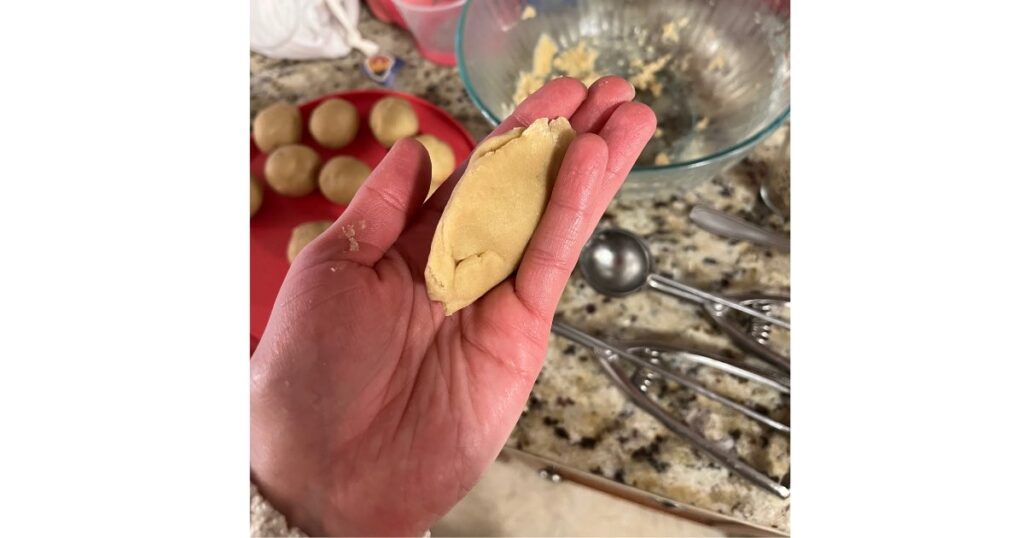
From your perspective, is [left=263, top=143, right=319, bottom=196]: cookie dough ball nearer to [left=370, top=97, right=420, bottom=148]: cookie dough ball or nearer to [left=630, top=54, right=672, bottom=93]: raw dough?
[left=370, top=97, right=420, bottom=148]: cookie dough ball

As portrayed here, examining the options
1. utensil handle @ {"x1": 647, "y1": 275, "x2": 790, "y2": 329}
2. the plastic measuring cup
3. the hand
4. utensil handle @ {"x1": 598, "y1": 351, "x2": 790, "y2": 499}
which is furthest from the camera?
the plastic measuring cup

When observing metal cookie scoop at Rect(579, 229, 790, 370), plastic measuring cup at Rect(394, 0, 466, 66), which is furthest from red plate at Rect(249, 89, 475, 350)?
metal cookie scoop at Rect(579, 229, 790, 370)

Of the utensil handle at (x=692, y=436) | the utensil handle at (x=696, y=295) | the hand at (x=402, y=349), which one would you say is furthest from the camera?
the utensil handle at (x=696, y=295)

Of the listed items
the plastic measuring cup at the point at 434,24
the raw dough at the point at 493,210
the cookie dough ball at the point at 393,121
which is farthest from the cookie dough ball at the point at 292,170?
the raw dough at the point at 493,210

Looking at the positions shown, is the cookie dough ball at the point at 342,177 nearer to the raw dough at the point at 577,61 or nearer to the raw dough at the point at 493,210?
the raw dough at the point at 577,61

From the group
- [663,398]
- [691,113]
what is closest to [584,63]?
[691,113]

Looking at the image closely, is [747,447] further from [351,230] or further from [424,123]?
[424,123]
